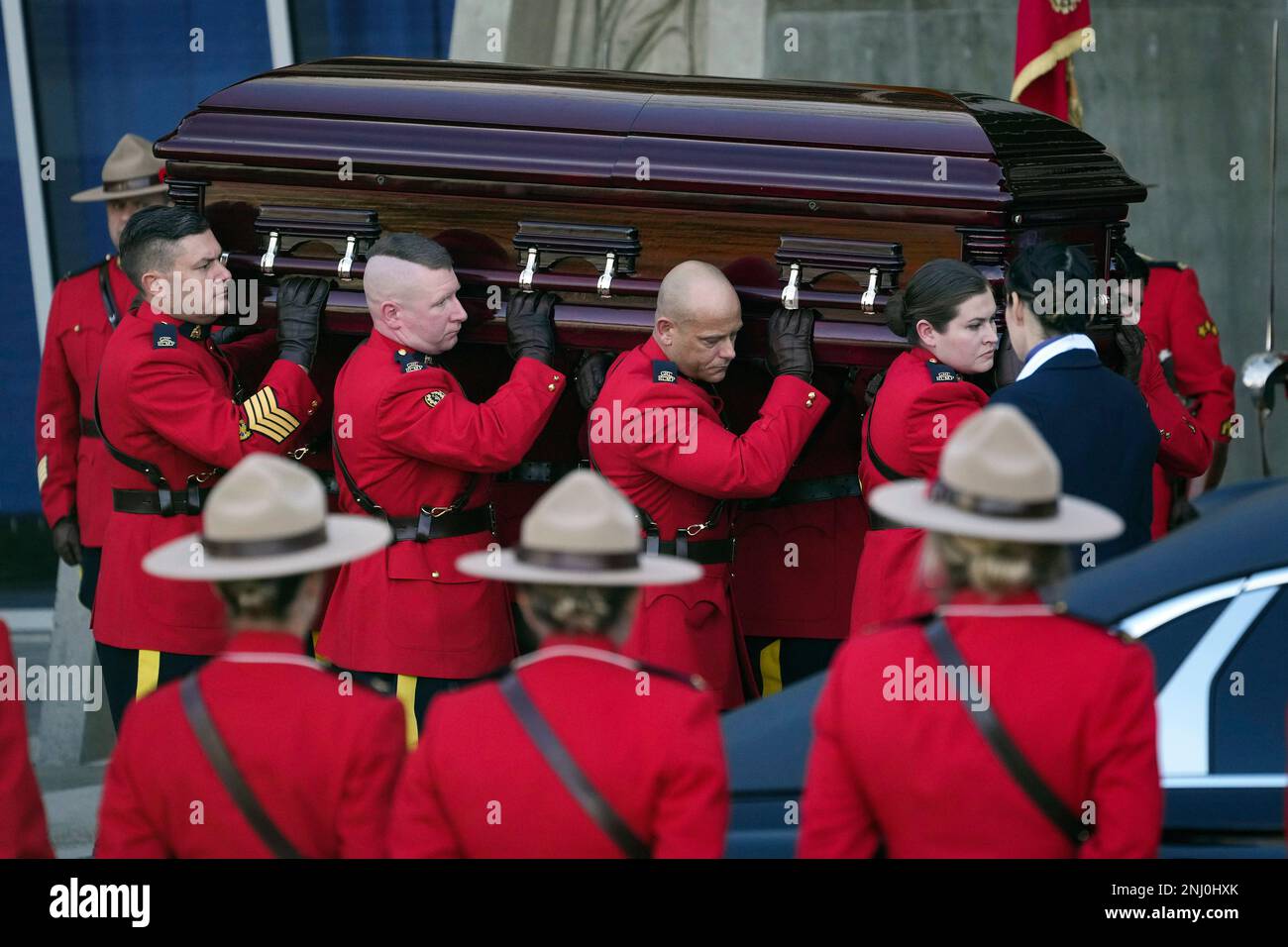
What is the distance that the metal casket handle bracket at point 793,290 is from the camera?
4.39 m

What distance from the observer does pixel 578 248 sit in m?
4.59

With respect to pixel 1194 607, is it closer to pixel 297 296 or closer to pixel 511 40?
pixel 297 296

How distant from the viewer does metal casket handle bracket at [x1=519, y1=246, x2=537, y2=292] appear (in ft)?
15.0

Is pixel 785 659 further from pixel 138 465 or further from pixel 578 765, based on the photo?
pixel 578 765

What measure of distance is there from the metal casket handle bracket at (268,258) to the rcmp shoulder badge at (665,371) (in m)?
1.07

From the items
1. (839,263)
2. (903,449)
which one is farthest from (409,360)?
(903,449)

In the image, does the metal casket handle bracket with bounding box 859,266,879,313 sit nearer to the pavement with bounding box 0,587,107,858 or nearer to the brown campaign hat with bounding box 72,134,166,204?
the pavement with bounding box 0,587,107,858

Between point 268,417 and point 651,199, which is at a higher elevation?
point 651,199

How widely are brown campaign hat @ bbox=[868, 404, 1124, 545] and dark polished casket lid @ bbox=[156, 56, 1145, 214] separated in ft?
5.56

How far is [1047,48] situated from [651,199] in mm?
2090

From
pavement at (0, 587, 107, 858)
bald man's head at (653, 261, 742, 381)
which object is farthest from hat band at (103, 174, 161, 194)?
bald man's head at (653, 261, 742, 381)
